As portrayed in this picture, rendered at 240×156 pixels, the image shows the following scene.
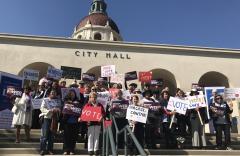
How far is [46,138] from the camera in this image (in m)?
9.31

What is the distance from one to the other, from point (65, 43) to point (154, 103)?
47.3 feet

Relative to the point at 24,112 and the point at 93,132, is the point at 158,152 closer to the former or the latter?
the point at 93,132

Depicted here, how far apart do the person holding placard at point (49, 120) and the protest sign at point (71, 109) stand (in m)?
0.20

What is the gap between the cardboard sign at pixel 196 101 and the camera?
11.2 m

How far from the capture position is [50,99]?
9.95 m

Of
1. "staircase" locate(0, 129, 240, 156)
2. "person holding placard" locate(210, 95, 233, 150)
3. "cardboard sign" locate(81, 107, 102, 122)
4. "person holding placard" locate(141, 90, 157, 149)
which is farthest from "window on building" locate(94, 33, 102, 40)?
"cardboard sign" locate(81, 107, 102, 122)

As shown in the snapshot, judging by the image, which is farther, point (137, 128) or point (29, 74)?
point (29, 74)

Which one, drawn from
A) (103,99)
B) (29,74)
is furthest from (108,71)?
(103,99)

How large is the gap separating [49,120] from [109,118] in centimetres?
174

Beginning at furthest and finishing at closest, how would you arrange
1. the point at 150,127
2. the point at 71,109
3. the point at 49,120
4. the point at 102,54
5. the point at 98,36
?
the point at 98,36, the point at 102,54, the point at 150,127, the point at 71,109, the point at 49,120

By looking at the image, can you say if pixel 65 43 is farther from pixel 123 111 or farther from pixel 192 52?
pixel 123 111

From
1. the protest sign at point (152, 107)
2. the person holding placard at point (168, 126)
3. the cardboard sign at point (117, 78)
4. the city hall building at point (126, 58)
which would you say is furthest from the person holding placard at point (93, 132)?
the city hall building at point (126, 58)

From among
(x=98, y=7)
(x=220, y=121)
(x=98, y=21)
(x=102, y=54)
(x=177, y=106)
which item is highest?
(x=98, y=7)

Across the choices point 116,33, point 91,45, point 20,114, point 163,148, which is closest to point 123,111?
point 163,148
